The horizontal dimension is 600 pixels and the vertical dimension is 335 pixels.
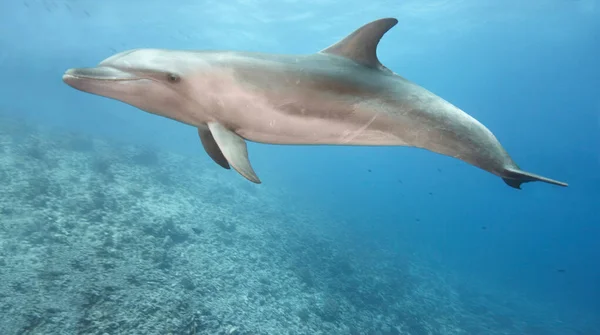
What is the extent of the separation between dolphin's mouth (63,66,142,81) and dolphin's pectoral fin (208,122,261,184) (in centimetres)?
81

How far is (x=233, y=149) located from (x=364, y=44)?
78.1 inches

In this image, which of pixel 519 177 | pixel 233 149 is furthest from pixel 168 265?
pixel 519 177

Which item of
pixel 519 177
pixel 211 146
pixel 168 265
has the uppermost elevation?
pixel 519 177

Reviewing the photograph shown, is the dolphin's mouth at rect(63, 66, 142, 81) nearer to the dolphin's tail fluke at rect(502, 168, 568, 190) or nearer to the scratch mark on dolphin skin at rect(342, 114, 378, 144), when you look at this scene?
the scratch mark on dolphin skin at rect(342, 114, 378, 144)

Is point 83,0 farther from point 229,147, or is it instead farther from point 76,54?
point 229,147

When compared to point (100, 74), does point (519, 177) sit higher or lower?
lower

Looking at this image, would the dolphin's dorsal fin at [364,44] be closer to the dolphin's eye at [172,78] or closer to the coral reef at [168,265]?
the dolphin's eye at [172,78]

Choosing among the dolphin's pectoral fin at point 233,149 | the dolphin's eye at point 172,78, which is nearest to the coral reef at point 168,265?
the dolphin's pectoral fin at point 233,149

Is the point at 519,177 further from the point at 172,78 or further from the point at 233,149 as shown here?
the point at 172,78

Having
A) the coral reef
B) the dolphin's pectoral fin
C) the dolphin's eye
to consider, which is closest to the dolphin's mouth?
the dolphin's eye

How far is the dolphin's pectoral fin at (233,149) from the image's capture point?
298 cm

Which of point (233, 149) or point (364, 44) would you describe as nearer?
point (233, 149)

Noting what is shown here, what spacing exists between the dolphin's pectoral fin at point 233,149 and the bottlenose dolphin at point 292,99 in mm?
12

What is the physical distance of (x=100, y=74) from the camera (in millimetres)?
3018
